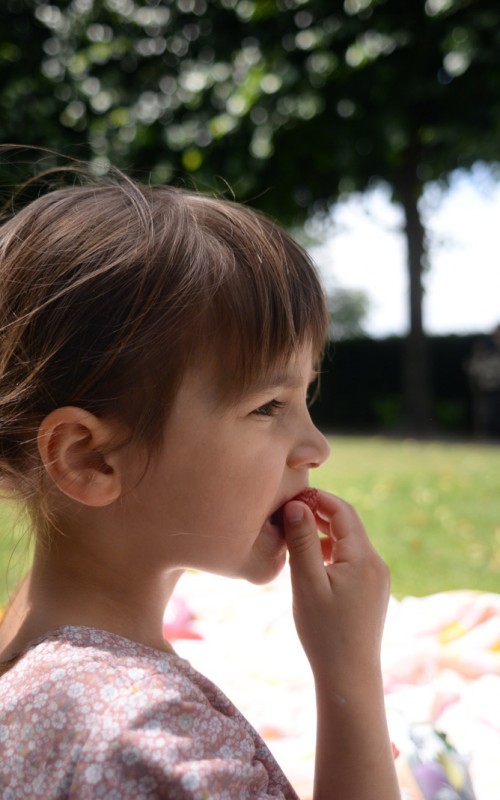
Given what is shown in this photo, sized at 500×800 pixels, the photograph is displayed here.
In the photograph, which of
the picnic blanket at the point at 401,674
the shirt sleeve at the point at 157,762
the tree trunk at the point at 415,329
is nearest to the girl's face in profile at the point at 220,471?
the shirt sleeve at the point at 157,762

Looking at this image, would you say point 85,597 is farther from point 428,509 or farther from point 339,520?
point 428,509

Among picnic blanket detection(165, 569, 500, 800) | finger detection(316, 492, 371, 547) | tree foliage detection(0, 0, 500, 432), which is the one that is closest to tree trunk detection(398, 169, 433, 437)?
tree foliage detection(0, 0, 500, 432)

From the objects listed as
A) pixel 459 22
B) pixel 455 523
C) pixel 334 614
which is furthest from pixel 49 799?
pixel 459 22

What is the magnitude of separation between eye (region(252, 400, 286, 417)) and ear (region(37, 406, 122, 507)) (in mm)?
229

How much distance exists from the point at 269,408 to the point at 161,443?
0.63 feet

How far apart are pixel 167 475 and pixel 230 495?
0.10 meters

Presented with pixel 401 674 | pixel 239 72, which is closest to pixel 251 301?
pixel 401 674

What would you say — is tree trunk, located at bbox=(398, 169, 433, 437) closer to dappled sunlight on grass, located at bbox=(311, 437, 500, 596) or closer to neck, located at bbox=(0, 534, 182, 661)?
dappled sunlight on grass, located at bbox=(311, 437, 500, 596)

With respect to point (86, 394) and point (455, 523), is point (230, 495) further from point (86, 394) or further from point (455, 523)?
point (455, 523)

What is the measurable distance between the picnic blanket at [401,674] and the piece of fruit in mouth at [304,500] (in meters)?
0.56

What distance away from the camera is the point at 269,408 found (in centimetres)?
137

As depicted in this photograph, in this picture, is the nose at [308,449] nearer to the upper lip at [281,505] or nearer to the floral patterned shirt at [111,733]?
the upper lip at [281,505]

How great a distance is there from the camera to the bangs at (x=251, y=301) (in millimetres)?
1298

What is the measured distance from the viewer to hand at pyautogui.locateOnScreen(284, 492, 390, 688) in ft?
4.40
